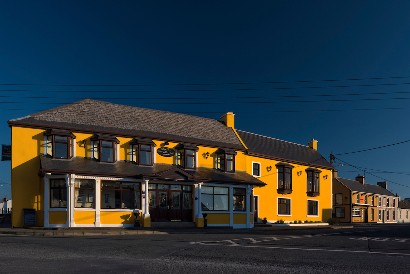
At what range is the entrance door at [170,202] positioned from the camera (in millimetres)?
30281

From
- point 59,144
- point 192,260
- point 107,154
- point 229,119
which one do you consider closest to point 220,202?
point 229,119

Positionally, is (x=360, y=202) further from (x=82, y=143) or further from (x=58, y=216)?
(x=58, y=216)

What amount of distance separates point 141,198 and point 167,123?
7.64m

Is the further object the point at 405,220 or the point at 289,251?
the point at 405,220

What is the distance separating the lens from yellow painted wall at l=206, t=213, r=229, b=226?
3206 centimetres

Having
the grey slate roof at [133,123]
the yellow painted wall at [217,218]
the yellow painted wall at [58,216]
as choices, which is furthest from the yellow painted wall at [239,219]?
the yellow painted wall at [58,216]

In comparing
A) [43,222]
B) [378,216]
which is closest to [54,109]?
[43,222]

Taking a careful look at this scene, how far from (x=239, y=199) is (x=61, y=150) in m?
14.4

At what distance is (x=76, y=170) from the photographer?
26.3 metres

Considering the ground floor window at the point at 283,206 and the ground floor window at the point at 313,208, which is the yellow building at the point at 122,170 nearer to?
the ground floor window at the point at 283,206

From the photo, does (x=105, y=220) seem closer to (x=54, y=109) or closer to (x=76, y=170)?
(x=76, y=170)

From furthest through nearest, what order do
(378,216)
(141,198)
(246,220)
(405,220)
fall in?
(405,220), (378,216), (246,220), (141,198)

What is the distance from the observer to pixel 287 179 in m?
41.2

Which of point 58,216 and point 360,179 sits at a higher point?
point 360,179
